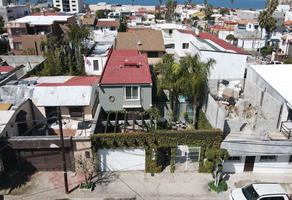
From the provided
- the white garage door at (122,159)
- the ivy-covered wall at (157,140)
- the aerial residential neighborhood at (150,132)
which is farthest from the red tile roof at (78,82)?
the white garage door at (122,159)

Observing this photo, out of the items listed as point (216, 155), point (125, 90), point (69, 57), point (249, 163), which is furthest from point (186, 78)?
point (69, 57)

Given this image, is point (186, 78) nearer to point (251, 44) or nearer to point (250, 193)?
point (250, 193)

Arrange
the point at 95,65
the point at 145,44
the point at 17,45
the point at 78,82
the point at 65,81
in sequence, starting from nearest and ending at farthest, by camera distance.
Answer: the point at 78,82 → the point at 65,81 → the point at 95,65 → the point at 145,44 → the point at 17,45

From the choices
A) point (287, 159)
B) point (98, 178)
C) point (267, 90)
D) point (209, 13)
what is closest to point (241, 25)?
point (209, 13)

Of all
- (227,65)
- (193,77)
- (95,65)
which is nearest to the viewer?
(193,77)

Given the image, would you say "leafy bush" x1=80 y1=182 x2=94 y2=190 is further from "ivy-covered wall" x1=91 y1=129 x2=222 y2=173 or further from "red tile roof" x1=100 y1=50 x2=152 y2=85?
"red tile roof" x1=100 y1=50 x2=152 y2=85

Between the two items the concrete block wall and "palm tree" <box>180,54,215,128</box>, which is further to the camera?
"palm tree" <box>180,54,215,128</box>

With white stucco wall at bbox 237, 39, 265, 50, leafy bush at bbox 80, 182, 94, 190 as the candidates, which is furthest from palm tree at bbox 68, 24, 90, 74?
white stucco wall at bbox 237, 39, 265, 50
